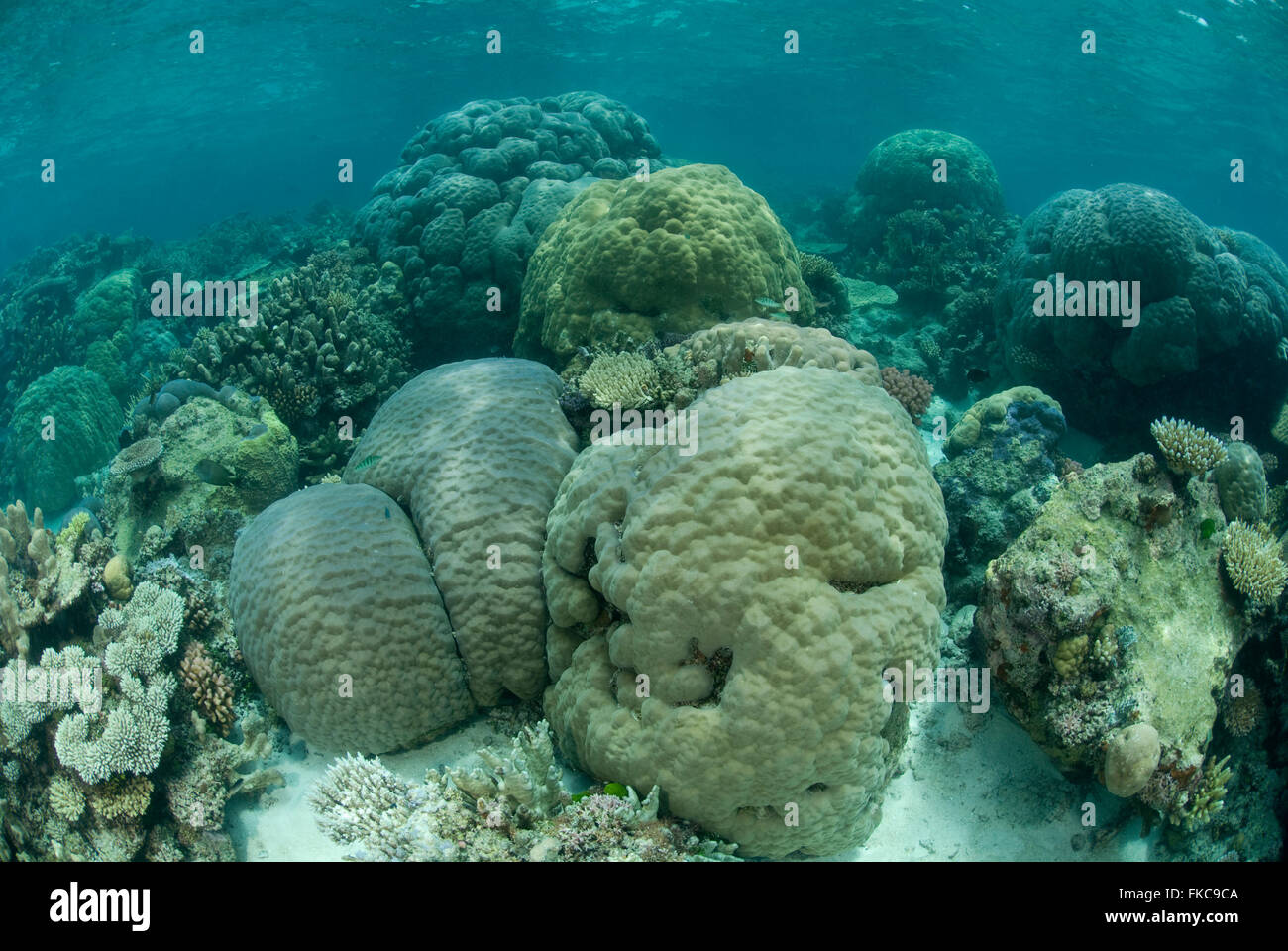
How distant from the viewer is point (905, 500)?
4.20 meters

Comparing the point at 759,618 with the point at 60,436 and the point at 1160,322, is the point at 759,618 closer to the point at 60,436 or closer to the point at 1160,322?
the point at 1160,322

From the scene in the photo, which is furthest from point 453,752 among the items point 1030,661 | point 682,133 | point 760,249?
point 682,133

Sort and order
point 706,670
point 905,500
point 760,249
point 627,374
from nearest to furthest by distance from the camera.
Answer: point 706,670 < point 905,500 < point 627,374 < point 760,249

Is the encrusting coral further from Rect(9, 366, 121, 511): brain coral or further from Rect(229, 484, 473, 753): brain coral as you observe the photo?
Rect(9, 366, 121, 511): brain coral

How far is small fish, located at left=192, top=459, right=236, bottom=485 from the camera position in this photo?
20.6 ft

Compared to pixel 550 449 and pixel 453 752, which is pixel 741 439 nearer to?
pixel 550 449

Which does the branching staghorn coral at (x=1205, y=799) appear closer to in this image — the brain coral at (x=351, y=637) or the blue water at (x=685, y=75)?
the brain coral at (x=351, y=637)

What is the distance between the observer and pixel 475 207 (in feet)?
33.6

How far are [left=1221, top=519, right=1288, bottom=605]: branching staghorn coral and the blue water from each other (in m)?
27.3

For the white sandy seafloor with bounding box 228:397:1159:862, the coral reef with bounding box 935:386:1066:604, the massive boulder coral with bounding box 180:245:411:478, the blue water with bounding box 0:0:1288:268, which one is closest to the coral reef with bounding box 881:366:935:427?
the coral reef with bounding box 935:386:1066:604

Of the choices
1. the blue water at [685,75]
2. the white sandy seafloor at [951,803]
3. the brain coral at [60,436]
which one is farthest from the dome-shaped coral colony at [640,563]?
the blue water at [685,75]

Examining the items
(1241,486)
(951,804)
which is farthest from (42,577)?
(1241,486)

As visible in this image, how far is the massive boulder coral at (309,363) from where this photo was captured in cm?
752

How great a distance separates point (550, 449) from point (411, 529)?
1.28 metres
